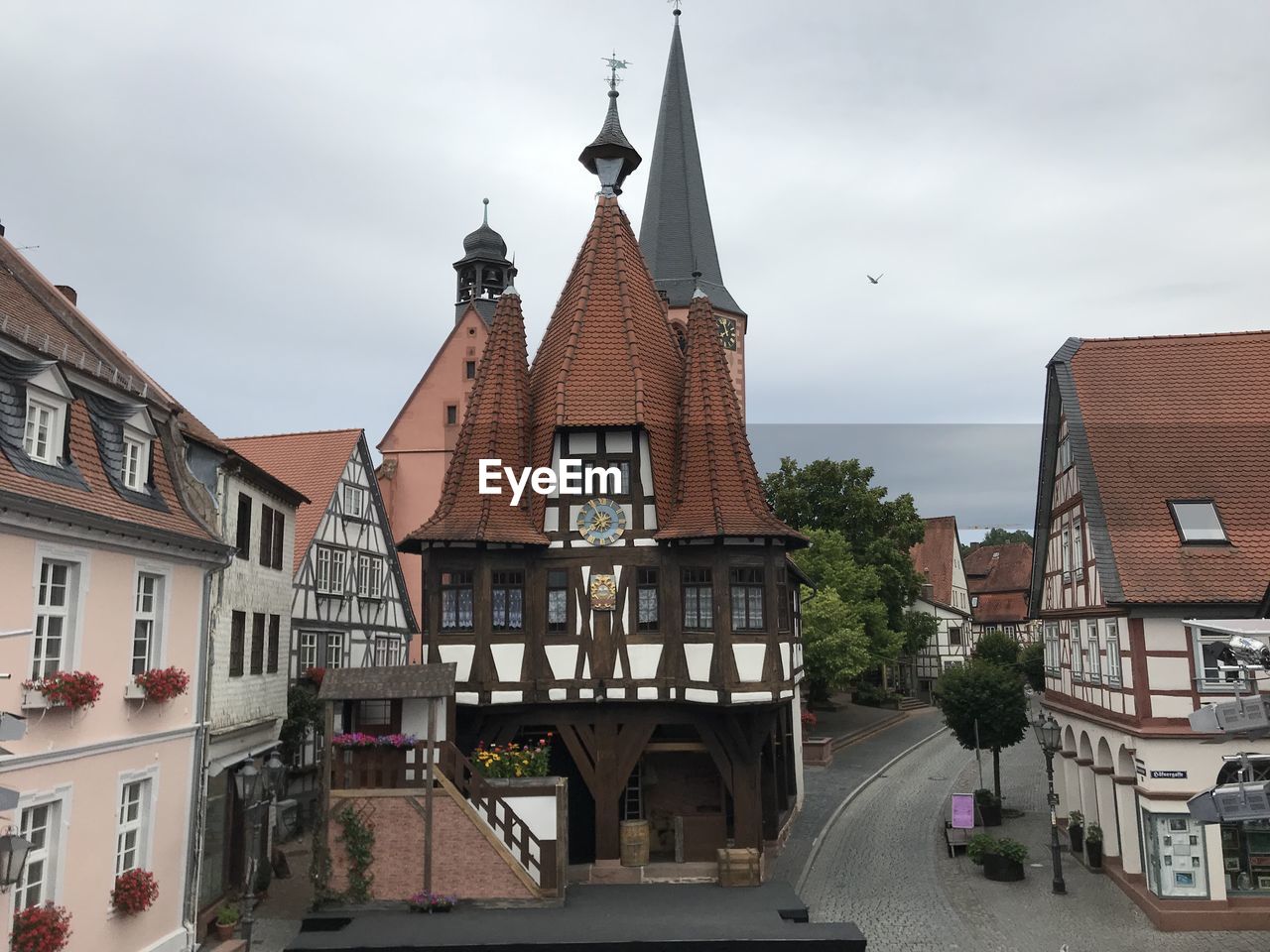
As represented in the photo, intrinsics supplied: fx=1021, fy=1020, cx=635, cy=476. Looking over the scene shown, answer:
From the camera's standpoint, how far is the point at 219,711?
52.4 feet

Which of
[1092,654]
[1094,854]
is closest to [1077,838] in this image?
[1094,854]

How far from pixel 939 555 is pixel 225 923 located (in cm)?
5030

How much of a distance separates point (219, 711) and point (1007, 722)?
18.6 meters

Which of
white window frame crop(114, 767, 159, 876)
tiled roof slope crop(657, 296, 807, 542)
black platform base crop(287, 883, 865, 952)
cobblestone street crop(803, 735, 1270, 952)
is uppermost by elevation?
tiled roof slope crop(657, 296, 807, 542)

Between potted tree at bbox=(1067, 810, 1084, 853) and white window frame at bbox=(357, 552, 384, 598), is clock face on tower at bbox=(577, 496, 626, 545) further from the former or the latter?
potted tree at bbox=(1067, 810, 1084, 853)

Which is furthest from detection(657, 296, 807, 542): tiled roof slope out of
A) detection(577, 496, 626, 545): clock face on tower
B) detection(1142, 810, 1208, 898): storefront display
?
detection(1142, 810, 1208, 898): storefront display

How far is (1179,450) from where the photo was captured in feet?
63.7

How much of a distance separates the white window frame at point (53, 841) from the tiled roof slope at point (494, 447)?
25.5 ft

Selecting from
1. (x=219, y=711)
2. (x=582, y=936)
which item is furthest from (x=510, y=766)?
(x=219, y=711)

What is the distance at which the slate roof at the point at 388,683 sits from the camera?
15992mm

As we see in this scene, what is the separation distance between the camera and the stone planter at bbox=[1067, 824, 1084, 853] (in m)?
20.8

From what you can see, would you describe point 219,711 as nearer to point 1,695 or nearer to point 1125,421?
point 1,695

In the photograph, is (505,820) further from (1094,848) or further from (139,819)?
(1094,848)

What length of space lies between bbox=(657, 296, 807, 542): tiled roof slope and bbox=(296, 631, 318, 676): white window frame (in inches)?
387
